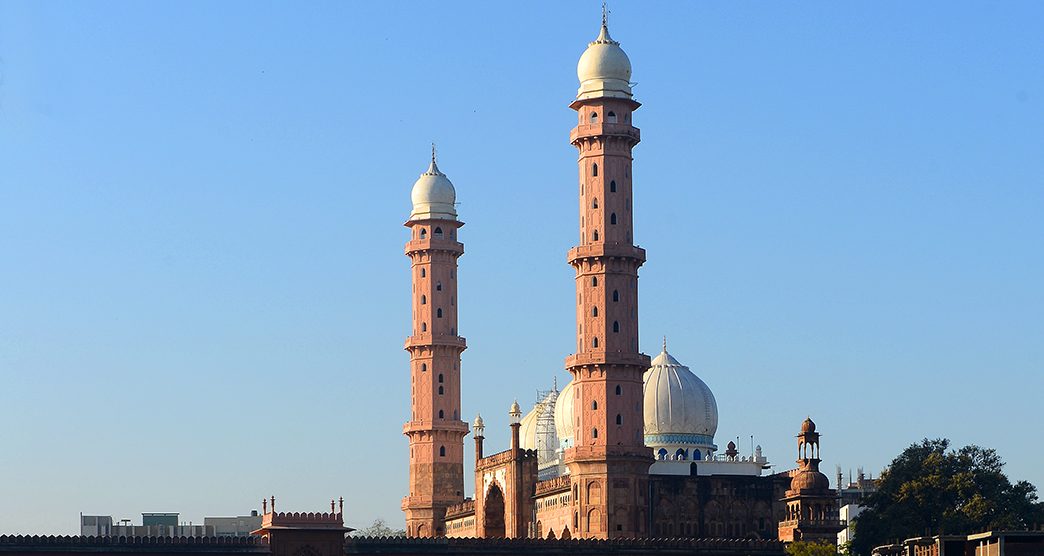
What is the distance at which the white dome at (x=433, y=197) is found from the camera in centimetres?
11056

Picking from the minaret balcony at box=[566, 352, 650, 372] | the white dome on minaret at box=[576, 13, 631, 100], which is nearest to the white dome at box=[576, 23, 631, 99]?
the white dome on minaret at box=[576, 13, 631, 100]

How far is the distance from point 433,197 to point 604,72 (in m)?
20.2

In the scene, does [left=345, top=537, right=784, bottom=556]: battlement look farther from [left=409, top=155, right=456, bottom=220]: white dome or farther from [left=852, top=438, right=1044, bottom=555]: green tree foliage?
[left=409, top=155, right=456, bottom=220]: white dome

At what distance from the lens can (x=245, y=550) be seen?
274 ft

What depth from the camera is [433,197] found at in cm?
11125

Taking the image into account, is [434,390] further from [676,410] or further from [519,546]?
[519,546]

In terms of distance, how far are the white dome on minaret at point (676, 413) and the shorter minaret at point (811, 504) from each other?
49.2ft

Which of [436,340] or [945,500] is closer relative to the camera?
[945,500]

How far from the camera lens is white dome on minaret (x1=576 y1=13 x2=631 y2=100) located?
93375 mm

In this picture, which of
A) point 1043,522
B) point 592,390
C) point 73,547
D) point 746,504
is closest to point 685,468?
point 746,504

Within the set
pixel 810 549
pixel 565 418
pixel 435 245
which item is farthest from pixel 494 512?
pixel 810 549

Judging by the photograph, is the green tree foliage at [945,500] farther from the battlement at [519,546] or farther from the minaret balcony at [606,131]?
the minaret balcony at [606,131]

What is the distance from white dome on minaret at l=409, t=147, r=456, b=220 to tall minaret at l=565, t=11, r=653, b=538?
18.5 meters

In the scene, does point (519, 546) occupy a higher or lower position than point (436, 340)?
lower
